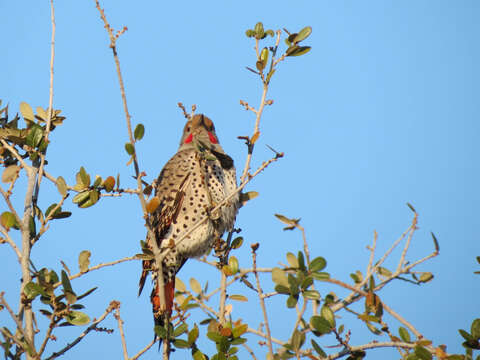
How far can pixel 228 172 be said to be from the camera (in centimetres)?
607

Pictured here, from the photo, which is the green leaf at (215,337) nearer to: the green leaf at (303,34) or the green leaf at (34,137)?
the green leaf at (34,137)

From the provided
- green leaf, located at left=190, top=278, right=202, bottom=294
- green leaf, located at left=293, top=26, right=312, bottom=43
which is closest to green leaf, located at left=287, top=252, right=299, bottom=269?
green leaf, located at left=190, top=278, right=202, bottom=294

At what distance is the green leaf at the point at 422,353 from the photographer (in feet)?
10.5

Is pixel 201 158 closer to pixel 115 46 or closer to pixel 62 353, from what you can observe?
pixel 115 46

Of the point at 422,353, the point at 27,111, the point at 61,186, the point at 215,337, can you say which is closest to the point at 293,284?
the point at 215,337

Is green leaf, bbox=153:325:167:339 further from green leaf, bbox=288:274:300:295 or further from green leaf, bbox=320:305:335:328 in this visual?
green leaf, bbox=320:305:335:328

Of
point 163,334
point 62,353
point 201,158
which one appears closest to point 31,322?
Answer: point 62,353

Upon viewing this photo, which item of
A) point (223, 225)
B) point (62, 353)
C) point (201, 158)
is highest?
point (223, 225)

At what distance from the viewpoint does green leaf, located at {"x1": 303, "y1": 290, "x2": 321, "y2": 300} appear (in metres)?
3.44

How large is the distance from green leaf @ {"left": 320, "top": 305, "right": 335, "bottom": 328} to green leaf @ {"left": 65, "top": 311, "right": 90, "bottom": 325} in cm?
145

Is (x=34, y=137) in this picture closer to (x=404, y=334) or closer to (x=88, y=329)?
(x=88, y=329)

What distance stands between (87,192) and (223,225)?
210 centimetres

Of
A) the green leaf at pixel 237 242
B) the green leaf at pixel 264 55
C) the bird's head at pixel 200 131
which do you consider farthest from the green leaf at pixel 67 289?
the bird's head at pixel 200 131

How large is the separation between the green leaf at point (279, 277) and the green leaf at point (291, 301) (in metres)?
0.08
